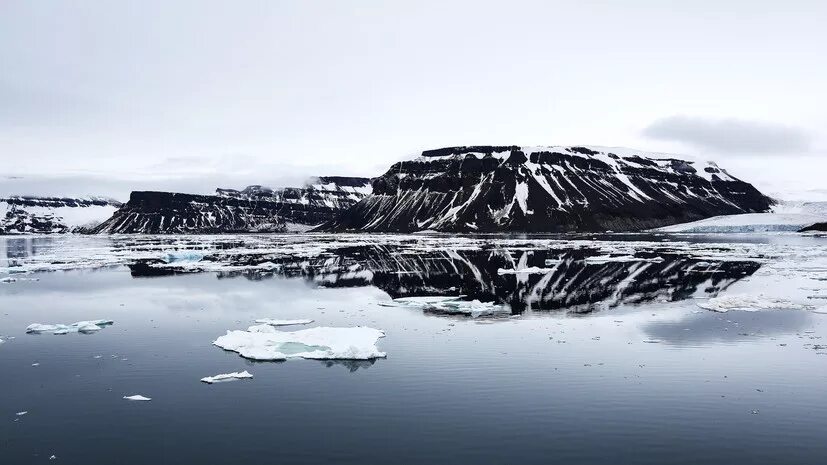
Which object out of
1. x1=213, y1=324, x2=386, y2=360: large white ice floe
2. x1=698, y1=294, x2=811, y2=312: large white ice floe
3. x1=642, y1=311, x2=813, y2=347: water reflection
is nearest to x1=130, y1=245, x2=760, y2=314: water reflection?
x1=698, y1=294, x2=811, y2=312: large white ice floe

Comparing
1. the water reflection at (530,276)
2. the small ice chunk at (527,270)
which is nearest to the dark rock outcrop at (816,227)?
the water reflection at (530,276)

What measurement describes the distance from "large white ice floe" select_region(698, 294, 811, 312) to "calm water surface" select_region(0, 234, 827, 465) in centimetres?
151

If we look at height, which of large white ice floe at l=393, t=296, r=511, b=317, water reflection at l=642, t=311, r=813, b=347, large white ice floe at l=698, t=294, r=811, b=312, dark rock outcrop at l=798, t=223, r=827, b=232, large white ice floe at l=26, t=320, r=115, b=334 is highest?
dark rock outcrop at l=798, t=223, r=827, b=232

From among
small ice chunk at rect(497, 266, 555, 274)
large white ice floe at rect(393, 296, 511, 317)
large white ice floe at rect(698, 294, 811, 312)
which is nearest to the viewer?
large white ice floe at rect(698, 294, 811, 312)

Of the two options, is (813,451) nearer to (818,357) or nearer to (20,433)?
(818,357)

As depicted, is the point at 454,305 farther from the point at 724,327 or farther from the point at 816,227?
the point at 816,227

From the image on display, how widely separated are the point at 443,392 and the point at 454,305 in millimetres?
18889

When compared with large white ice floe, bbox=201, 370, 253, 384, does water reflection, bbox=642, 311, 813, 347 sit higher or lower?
higher

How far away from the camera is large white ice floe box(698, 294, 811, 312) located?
34.1 meters

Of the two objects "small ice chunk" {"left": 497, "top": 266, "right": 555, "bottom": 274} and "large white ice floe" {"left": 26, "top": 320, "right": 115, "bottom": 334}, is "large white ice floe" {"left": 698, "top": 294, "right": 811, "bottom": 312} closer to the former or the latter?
"small ice chunk" {"left": 497, "top": 266, "right": 555, "bottom": 274}

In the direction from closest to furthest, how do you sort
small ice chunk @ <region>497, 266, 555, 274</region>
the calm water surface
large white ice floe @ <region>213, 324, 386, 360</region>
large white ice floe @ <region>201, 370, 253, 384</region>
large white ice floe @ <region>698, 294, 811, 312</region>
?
the calm water surface
large white ice floe @ <region>201, 370, 253, 384</region>
large white ice floe @ <region>213, 324, 386, 360</region>
large white ice floe @ <region>698, 294, 811, 312</region>
small ice chunk @ <region>497, 266, 555, 274</region>

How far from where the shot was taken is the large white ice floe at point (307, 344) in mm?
23719

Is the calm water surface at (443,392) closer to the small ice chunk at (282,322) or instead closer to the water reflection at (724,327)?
the water reflection at (724,327)

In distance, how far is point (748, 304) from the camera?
35156 millimetres
